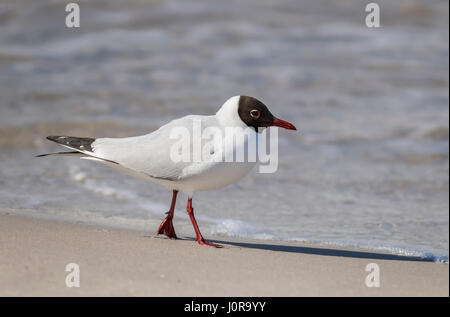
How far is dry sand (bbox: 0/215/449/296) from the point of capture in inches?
135

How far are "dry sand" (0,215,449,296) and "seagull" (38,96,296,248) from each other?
0.40 m

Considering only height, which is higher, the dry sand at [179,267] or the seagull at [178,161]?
the seagull at [178,161]

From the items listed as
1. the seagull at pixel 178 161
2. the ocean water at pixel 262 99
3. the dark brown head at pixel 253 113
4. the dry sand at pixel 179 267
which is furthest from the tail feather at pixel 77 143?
the dark brown head at pixel 253 113

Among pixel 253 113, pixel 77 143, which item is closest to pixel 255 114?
pixel 253 113

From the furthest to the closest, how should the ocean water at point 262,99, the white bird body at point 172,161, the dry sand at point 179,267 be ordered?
the ocean water at point 262,99
the white bird body at point 172,161
the dry sand at point 179,267

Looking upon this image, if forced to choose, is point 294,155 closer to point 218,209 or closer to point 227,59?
point 218,209

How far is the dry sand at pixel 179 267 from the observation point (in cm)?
343

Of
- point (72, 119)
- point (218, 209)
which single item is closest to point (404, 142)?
point (218, 209)

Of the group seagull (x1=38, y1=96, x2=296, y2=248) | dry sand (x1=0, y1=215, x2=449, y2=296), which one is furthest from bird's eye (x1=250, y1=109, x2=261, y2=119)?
dry sand (x1=0, y1=215, x2=449, y2=296)

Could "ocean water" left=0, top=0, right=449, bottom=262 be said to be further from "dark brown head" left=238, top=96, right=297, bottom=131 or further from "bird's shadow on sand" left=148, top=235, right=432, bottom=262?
"dark brown head" left=238, top=96, right=297, bottom=131

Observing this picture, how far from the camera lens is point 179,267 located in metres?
3.76

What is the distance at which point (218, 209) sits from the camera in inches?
225

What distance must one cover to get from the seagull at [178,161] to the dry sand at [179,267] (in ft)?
1.31

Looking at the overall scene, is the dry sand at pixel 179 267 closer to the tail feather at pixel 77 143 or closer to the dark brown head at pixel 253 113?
the tail feather at pixel 77 143
